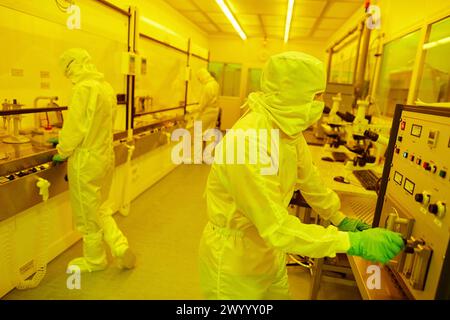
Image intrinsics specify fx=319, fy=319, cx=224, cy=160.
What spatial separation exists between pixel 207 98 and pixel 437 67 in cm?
338

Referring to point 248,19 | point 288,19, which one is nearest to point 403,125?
point 288,19

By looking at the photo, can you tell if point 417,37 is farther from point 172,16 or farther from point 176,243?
point 172,16

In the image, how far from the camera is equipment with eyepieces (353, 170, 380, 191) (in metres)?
1.99

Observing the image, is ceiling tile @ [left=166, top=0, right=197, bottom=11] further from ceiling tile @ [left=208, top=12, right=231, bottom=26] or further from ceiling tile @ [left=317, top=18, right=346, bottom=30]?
ceiling tile @ [left=317, top=18, right=346, bottom=30]

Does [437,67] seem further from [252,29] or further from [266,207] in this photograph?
[252,29]

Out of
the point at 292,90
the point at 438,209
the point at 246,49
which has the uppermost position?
the point at 246,49

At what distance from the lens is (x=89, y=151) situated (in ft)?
6.75

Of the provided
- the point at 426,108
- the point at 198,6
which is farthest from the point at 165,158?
the point at 426,108

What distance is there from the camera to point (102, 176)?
2182mm

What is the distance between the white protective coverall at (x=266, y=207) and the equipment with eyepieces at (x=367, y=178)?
91cm

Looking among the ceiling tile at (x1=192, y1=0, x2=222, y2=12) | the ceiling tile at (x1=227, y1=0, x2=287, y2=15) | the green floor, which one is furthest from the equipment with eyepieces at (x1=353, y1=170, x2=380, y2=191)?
the ceiling tile at (x1=192, y1=0, x2=222, y2=12)

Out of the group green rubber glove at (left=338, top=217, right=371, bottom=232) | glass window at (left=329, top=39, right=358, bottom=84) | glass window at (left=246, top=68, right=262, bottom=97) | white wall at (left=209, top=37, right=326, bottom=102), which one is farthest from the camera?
glass window at (left=246, top=68, right=262, bottom=97)

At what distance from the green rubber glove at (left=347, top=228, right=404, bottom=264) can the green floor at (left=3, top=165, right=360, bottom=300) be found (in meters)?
1.33

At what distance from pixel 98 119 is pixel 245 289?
1471 mm
